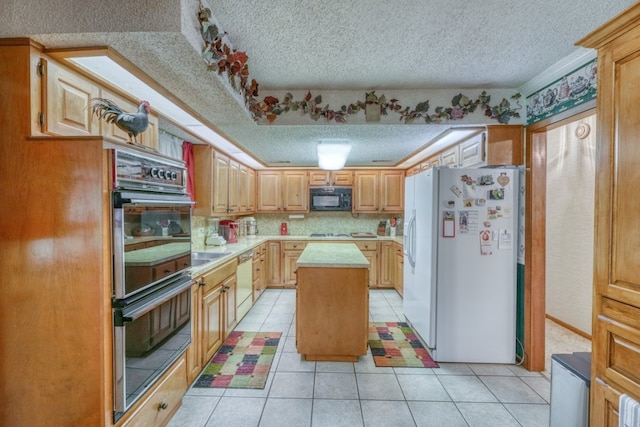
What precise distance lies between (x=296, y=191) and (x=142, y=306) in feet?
12.9

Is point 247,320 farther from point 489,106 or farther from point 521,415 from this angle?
point 489,106

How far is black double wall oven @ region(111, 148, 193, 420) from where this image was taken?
4.38 ft

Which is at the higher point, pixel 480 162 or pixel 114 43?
pixel 114 43

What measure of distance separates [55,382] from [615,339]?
7.74 feet

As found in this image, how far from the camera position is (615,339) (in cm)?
118

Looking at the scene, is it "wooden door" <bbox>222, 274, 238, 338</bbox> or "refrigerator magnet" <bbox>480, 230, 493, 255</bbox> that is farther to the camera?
"wooden door" <bbox>222, 274, 238, 338</bbox>

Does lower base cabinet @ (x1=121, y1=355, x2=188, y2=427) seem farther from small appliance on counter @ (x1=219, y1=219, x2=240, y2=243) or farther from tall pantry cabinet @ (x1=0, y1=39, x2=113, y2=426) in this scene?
small appliance on counter @ (x1=219, y1=219, x2=240, y2=243)

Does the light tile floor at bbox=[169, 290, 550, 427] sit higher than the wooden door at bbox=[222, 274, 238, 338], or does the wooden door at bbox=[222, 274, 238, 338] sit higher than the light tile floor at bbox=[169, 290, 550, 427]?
the wooden door at bbox=[222, 274, 238, 338]

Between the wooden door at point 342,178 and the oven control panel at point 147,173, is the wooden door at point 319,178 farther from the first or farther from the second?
the oven control panel at point 147,173

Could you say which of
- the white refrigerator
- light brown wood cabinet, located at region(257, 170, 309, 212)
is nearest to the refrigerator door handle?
the white refrigerator

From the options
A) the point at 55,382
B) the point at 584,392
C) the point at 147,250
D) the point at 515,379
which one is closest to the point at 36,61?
the point at 147,250

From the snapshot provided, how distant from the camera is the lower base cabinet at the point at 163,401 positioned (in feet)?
5.03

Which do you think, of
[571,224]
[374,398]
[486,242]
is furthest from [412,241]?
[571,224]

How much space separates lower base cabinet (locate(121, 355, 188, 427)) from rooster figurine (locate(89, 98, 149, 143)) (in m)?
1.42
